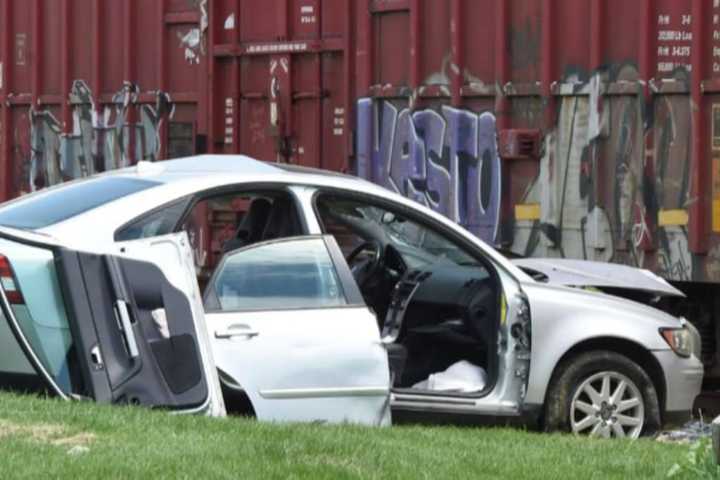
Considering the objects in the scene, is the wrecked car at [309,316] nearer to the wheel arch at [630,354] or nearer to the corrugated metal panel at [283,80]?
the wheel arch at [630,354]

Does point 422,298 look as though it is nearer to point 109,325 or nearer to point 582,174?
point 109,325

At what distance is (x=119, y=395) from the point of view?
291 inches

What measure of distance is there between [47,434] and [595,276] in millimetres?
3898

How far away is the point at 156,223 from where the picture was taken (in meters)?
8.00

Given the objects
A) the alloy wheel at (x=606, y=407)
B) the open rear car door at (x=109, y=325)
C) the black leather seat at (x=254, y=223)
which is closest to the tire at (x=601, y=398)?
the alloy wheel at (x=606, y=407)

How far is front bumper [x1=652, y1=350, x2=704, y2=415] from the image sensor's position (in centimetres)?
910

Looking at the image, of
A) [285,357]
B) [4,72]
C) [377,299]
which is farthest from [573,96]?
[4,72]

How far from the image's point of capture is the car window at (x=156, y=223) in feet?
25.8

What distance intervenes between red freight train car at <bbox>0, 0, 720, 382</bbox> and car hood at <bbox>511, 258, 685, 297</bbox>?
1.76 metres

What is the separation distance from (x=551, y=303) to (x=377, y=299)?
106cm

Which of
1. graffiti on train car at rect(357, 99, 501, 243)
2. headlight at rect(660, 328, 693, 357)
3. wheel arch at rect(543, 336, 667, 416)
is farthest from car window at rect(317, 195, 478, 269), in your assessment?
graffiti on train car at rect(357, 99, 501, 243)

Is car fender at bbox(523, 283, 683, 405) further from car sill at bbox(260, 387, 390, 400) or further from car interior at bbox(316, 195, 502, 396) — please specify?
car sill at bbox(260, 387, 390, 400)

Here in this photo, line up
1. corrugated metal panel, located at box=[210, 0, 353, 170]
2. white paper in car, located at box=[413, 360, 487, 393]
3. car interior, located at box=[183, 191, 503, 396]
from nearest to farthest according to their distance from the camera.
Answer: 1. car interior, located at box=[183, 191, 503, 396]
2. white paper in car, located at box=[413, 360, 487, 393]
3. corrugated metal panel, located at box=[210, 0, 353, 170]

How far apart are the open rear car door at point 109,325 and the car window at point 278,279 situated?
1.52 ft
